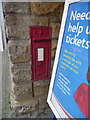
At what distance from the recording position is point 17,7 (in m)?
0.91

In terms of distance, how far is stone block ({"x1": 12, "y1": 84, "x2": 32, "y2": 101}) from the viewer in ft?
3.60

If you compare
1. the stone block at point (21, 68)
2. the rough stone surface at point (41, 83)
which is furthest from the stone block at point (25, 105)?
the stone block at point (21, 68)

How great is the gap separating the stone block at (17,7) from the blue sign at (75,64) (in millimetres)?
363

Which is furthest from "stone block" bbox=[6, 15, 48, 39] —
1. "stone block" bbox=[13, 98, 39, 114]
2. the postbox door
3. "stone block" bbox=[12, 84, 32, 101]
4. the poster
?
"stone block" bbox=[13, 98, 39, 114]

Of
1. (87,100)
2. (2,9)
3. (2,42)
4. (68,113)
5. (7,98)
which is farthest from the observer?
(7,98)

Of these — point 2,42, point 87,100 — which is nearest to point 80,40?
point 87,100

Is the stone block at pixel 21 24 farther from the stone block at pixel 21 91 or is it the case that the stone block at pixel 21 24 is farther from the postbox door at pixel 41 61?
the stone block at pixel 21 91

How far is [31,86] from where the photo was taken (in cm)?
112

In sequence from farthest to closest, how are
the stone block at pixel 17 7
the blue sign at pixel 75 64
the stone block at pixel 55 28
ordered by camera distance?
the stone block at pixel 55 28, the stone block at pixel 17 7, the blue sign at pixel 75 64

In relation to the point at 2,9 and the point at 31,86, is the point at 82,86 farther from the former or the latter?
the point at 2,9

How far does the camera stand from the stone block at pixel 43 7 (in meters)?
0.93

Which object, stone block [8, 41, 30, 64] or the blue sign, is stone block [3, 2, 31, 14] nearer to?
stone block [8, 41, 30, 64]

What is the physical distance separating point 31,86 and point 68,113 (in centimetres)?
50

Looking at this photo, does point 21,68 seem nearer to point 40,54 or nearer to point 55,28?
point 40,54
